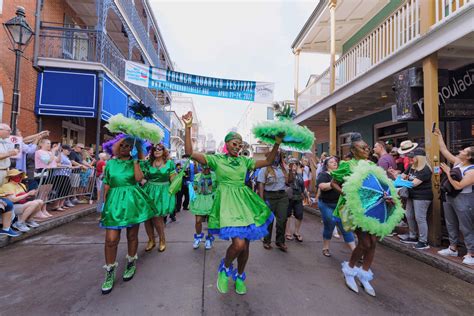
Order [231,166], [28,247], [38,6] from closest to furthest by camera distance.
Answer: [231,166] < [28,247] < [38,6]

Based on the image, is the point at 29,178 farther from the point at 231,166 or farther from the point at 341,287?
the point at 341,287

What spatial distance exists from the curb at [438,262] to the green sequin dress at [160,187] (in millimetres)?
4300

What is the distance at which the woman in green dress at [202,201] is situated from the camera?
183 inches

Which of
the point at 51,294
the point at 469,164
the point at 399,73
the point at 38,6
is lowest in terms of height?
the point at 51,294

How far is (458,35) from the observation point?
4.57 m

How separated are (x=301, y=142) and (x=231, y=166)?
3.16ft

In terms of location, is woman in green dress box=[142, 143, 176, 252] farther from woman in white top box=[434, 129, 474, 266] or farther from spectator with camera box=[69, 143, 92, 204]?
woman in white top box=[434, 129, 474, 266]

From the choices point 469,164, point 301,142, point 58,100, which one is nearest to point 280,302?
point 301,142

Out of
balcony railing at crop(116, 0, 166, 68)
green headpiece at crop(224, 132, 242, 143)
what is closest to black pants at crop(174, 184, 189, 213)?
green headpiece at crop(224, 132, 242, 143)

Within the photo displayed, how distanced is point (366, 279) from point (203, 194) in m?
2.92

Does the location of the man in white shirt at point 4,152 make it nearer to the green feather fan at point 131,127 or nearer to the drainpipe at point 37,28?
the green feather fan at point 131,127

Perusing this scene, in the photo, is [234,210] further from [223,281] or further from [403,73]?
[403,73]

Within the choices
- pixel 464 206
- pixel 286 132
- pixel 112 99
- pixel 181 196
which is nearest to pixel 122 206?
pixel 286 132

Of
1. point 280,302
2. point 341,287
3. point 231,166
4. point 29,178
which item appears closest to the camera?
point 280,302
